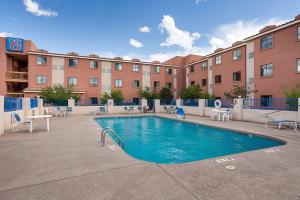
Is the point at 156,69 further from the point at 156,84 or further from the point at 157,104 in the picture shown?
the point at 157,104

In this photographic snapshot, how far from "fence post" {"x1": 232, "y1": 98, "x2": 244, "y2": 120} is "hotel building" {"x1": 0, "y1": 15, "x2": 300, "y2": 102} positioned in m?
6.55

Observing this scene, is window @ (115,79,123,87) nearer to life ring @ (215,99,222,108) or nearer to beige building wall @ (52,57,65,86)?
beige building wall @ (52,57,65,86)

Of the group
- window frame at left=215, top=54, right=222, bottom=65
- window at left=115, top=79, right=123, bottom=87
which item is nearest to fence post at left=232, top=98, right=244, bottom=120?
window frame at left=215, top=54, right=222, bottom=65

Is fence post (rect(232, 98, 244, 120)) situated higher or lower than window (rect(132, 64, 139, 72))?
lower

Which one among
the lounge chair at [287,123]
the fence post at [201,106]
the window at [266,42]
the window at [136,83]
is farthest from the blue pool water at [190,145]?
the window at [136,83]

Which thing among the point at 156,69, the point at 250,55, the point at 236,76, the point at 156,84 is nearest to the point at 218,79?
the point at 236,76

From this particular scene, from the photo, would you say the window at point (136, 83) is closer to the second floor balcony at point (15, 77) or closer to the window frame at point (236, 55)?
the window frame at point (236, 55)

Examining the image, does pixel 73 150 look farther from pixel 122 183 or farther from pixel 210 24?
pixel 210 24

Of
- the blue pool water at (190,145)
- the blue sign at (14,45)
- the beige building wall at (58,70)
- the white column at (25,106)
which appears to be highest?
the blue sign at (14,45)

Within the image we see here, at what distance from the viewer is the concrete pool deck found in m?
3.25

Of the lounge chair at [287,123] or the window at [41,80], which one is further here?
the window at [41,80]

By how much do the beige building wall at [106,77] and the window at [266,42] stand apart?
79.6 ft

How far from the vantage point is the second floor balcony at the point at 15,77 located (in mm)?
28311

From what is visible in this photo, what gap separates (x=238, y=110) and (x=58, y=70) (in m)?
27.8
